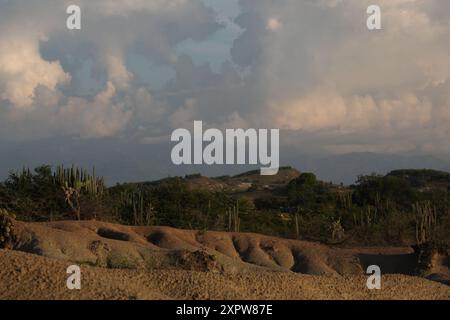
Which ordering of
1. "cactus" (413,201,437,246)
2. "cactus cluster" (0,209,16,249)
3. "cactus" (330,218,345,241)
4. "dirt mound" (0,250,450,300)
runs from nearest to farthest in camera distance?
"dirt mound" (0,250,450,300), "cactus cluster" (0,209,16,249), "cactus" (413,201,437,246), "cactus" (330,218,345,241)

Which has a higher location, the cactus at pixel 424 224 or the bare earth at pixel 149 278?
the bare earth at pixel 149 278

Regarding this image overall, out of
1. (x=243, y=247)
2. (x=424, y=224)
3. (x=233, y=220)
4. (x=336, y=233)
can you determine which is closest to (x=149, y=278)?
(x=243, y=247)

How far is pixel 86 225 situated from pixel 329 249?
1180 centimetres

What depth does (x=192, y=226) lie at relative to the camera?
44156mm

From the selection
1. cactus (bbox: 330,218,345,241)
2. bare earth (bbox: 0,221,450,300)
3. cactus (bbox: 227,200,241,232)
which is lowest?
cactus (bbox: 330,218,345,241)

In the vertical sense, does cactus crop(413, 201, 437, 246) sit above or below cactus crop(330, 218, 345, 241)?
above

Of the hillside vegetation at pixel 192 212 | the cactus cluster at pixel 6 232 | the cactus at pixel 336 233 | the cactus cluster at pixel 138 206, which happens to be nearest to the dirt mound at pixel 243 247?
the cactus cluster at pixel 6 232

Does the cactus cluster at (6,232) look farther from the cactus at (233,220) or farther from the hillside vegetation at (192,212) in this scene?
the cactus at (233,220)

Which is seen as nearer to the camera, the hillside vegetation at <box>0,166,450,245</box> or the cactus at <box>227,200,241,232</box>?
the hillside vegetation at <box>0,166,450,245</box>

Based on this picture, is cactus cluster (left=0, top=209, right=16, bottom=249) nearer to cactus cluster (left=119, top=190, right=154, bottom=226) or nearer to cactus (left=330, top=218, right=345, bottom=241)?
cactus cluster (left=119, top=190, right=154, bottom=226)

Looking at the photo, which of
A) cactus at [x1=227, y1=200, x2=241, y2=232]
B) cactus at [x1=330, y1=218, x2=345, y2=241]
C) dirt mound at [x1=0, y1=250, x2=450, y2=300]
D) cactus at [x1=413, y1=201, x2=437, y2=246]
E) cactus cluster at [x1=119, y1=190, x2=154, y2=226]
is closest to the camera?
dirt mound at [x1=0, y1=250, x2=450, y2=300]

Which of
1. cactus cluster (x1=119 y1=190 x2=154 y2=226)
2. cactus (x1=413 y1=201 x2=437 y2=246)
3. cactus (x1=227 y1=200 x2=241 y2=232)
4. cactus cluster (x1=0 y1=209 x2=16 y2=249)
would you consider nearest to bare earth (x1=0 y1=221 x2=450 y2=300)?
cactus cluster (x1=0 y1=209 x2=16 y2=249)

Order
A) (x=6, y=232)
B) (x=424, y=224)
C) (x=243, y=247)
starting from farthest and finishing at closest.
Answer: (x=424, y=224) → (x=243, y=247) → (x=6, y=232)

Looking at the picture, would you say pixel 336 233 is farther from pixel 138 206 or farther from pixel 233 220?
pixel 138 206
